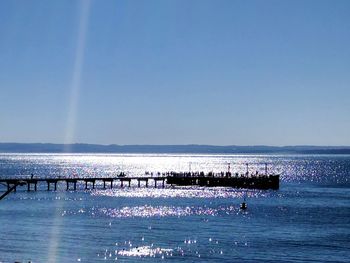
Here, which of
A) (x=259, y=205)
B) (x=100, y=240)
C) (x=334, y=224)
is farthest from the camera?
(x=259, y=205)

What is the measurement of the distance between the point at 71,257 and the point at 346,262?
2587 centimetres

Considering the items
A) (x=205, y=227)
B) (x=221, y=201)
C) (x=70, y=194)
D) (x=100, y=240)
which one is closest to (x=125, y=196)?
(x=70, y=194)

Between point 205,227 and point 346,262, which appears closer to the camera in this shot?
point 346,262

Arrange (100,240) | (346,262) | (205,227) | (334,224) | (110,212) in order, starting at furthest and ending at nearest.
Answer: (110,212) < (334,224) < (205,227) < (100,240) < (346,262)

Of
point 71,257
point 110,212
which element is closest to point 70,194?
point 110,212

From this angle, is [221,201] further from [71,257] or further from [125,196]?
[71,257]

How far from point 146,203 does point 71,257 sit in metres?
60.9

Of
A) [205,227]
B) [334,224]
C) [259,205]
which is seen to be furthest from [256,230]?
[259,205]

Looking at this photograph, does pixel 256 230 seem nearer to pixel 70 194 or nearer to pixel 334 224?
pixel 334 224

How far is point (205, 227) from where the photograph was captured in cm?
8912

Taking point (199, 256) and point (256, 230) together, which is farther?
point (256, 230)

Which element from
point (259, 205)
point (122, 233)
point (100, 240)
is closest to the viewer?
point (100, 240)

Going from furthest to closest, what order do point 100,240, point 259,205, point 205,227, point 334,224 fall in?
point 259,205, point 334,224, point 205,227, point 100,240

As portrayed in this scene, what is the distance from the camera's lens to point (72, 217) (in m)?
100
